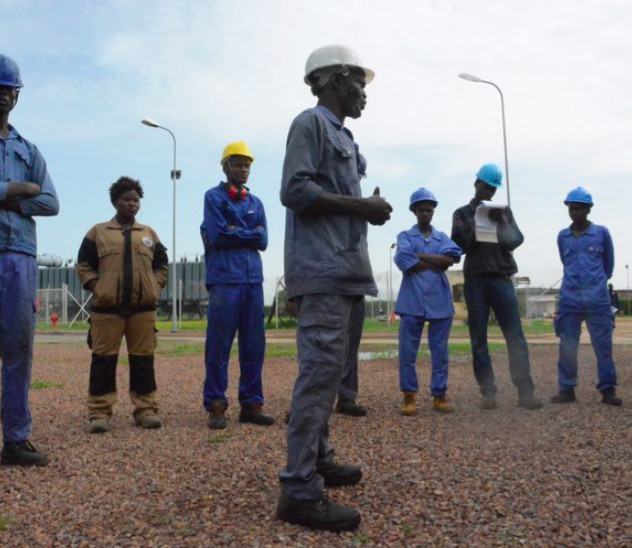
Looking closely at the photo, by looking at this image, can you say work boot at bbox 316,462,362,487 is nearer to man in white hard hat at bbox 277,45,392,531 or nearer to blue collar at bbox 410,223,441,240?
man in white hard hat at bbox 277,45,392,531

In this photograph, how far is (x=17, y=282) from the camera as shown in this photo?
3.82m

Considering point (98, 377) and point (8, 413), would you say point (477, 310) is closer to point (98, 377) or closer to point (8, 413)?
point (98, 377)

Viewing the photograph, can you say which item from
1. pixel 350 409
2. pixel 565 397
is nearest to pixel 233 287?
pixel 350 409

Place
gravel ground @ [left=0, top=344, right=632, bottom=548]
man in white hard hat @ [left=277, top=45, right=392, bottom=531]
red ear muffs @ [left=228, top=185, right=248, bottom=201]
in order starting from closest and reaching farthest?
gravel ground @ [left=0, top=344, right=632, bottom=548] → man in white hard hat @ [left=277, top=45, right=392, bottom=531] → red ear muffs @ [left=228, top=185, right=248, bottom=201]

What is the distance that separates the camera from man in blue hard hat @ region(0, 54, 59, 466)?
381 cm

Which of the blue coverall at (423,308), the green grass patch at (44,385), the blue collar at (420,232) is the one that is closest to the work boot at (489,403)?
the blue coverall at (423,308)

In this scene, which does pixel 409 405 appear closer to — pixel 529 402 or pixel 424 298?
pixel 424 298

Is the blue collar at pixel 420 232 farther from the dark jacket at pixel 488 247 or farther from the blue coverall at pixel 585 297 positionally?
the blue coverall at pixel 585 297

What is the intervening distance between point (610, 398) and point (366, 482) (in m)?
3.36

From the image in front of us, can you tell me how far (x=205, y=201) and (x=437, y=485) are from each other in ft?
9.73

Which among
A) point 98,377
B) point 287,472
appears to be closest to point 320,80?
point 287,472

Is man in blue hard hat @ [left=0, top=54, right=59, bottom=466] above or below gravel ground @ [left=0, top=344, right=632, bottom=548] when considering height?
above

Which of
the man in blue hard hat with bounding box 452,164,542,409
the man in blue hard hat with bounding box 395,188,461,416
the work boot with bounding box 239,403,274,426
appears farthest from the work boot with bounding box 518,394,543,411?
the work boot with bounding box 239,403,274,426

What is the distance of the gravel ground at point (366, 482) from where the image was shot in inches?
108
